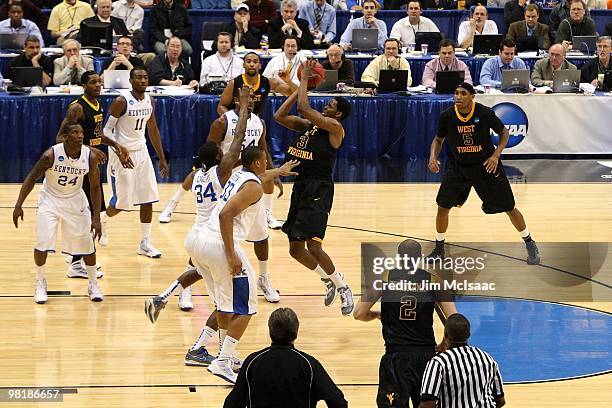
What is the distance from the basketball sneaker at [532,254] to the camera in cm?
1222

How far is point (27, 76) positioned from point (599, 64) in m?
8.67

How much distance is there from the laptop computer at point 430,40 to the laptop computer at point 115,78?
4987mm

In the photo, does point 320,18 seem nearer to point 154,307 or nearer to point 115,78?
point 115,78

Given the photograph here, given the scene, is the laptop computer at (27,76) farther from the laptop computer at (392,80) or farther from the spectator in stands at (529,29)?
the spectator in stands at (529,29)

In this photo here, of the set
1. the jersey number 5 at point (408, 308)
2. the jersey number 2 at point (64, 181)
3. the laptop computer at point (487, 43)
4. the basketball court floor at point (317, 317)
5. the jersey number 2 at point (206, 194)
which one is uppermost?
the laptop computer at point (487, 43)

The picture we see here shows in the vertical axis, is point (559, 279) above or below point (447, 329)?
below

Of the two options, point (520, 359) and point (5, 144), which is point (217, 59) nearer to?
point (5, 144)

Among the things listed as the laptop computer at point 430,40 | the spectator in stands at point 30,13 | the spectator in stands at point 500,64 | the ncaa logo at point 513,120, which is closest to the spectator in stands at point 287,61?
the laptop computer at point 430,40

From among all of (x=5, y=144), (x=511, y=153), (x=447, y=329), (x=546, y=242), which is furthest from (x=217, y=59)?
(x=447, y=329)

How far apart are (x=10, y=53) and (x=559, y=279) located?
33.3 ft

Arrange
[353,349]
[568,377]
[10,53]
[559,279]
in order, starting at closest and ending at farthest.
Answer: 1. [568,377]
2. [353,349]
3. [559,279]
4. [10,53]

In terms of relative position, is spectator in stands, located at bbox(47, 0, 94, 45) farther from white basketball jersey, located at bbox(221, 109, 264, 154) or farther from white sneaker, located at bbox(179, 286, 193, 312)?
white sneaker, located at bbox(179, 286, 193, 312)

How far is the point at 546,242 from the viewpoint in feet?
42.4

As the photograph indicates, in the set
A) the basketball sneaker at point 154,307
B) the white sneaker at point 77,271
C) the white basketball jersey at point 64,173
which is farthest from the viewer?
the white sneaker at point 77,271
